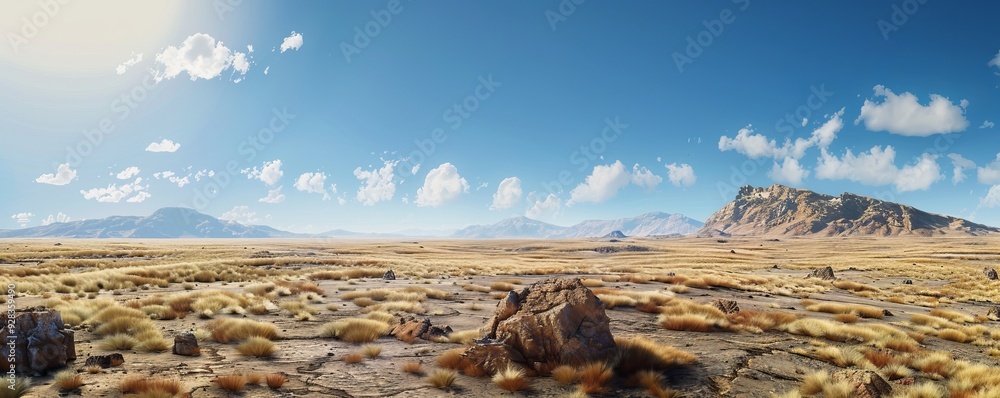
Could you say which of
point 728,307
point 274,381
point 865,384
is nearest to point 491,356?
point 274,381

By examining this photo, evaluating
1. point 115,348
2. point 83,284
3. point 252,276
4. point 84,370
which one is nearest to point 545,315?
point 84,370

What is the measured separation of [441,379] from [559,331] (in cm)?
308

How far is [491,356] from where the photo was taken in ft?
33.7

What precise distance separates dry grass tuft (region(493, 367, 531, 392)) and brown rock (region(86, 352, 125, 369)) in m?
8.98

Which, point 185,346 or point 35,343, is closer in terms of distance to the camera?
point 35,343

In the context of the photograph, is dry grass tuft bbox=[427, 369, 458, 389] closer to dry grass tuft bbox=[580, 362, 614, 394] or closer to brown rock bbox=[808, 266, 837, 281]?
dry grass tuft bbox=[580, 362, 614, 394]

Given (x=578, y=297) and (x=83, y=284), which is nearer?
(x=578, y=297)

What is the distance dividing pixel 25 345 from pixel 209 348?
3.63 meters

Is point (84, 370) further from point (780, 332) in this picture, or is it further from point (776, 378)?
point (780, 332)

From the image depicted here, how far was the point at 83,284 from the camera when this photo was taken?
2530cm

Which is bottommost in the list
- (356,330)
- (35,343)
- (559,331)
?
(356,330)

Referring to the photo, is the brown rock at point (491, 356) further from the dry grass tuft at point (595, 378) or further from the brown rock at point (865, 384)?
the brown rock at point (865, 384)

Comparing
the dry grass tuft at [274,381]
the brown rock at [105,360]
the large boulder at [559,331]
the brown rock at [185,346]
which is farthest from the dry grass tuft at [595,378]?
the brown rock at [105,360]

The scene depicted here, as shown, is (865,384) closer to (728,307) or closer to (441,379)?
(441,379)
